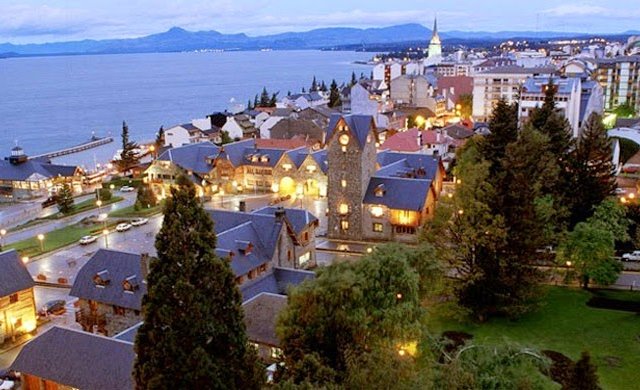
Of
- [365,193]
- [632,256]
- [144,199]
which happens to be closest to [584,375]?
[632,256]

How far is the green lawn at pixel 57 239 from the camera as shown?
5703 cm

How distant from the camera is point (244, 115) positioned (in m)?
122

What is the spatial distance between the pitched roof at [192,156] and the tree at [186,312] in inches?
2253

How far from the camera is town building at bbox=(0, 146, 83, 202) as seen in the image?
8788 centimetres

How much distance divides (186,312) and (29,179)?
76.8 m

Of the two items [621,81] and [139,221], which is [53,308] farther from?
[621,81]

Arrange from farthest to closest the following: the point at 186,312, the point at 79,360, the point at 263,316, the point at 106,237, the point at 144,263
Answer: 1. the point at 106,237
2. the point at 144,263
3. the point at 263,316
4. the point at 79,360
5. the point at 186,312

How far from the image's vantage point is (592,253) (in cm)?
4228

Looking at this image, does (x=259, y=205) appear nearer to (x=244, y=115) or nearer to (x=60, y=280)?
(x=60, y=280)

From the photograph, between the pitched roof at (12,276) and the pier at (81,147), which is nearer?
the pitched roof at (12,276)

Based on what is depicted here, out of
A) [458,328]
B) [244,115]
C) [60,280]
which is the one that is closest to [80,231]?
[60,280]

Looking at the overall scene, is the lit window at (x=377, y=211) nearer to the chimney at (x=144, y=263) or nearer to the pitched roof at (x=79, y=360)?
the chimney at (x=144, y=263)

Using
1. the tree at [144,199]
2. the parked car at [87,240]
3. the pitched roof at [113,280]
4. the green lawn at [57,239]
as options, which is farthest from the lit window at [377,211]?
the tree at [144,199]

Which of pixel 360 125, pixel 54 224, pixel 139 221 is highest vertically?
pixel 360 125
